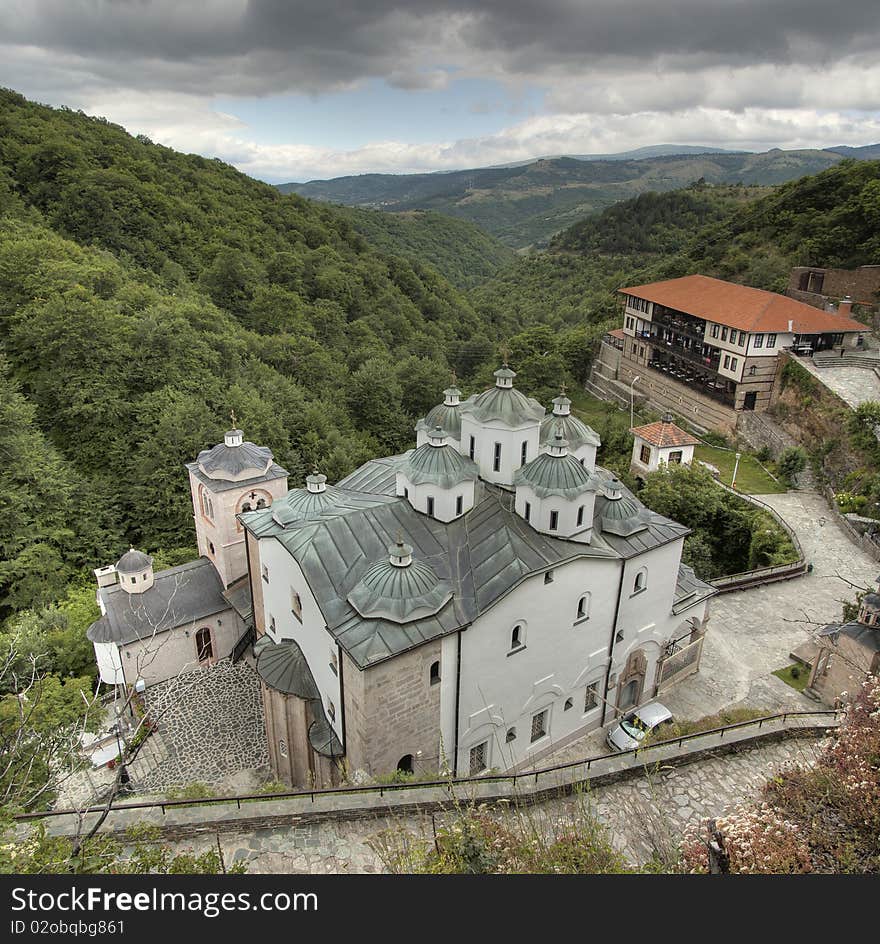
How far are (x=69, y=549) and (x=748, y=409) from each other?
132 ft

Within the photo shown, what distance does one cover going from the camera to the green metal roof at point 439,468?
17109 mm

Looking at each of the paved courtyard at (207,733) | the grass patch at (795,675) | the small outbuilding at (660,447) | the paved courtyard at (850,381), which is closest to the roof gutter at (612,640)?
the grass patch at (795,675)

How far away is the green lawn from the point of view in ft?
111

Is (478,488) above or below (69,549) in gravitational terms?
above

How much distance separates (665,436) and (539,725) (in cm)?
2162

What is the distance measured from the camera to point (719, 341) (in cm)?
4053

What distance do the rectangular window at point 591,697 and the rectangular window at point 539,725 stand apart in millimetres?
1768

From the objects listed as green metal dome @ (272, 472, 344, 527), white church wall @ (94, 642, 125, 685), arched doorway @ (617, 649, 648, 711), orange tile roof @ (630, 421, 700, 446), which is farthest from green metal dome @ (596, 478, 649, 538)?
white church wall @ (94, 642, 125, 685)

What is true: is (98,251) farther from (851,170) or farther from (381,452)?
(851,170)

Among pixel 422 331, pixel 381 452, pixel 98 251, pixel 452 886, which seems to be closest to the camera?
pixel 452 886

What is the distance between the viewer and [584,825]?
866cm

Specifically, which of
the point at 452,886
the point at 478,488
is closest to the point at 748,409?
the point at 478,488

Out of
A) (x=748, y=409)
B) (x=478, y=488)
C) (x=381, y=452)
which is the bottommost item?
(x=381, y=452)

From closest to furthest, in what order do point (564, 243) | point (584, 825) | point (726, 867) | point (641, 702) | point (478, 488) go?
point (726, 867)
point (584, 825)
point (478, 488)
point (641, 702)
point (564, 243)
